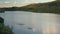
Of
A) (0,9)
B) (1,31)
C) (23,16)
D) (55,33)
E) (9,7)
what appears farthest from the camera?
(23,16)

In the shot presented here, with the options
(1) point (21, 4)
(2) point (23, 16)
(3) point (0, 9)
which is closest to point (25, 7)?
(1) point (21, 4)

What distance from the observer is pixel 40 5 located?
14.3ft

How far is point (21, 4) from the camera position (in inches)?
167

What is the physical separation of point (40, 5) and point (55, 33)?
1.17 m

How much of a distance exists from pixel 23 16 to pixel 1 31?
4084 millimetres

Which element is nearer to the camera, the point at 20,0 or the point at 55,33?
the point at 55,33

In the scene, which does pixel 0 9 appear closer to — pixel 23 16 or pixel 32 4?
pixel 32 4

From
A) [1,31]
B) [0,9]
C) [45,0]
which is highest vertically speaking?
[45,0]

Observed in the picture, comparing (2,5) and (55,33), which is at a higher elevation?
(2,5)

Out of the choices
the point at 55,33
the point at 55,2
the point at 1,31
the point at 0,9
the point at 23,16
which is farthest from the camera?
the point at 23,16

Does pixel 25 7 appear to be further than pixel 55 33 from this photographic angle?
Yes

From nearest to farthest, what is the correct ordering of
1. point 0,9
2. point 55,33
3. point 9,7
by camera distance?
point 55,33
point 0,9
point 9,7

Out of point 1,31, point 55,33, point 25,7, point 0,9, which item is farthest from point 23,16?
point 1,31

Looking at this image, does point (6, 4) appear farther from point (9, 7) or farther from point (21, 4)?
point (21, 4)
